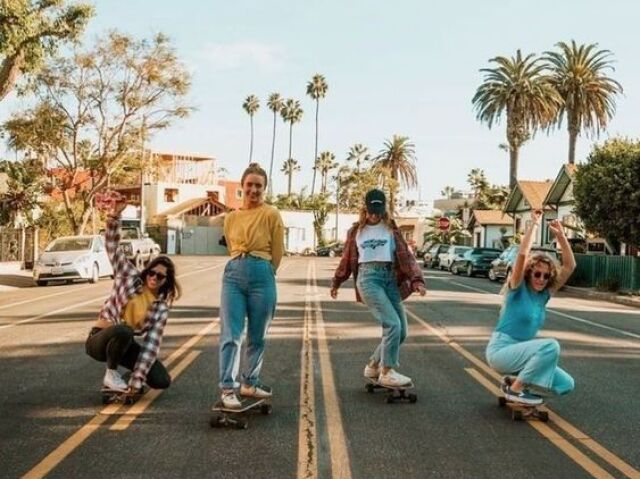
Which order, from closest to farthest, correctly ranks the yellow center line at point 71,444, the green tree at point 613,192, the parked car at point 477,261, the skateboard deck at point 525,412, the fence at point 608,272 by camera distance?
the yellow center line at point 71,444 → the skateboard deck at point 525,412 → the green tree at point 613,192 → the fence at point 608,272 → the parked car at point 477,261

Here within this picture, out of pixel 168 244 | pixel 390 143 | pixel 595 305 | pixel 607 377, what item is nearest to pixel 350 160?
pixel 390 143

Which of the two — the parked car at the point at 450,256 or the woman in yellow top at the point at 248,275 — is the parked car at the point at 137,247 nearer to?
the parked car at the point at 450,256

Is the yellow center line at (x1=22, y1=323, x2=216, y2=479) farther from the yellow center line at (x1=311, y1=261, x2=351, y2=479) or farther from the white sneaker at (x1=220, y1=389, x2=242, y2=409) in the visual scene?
the yellow center line at (x1=311, y1=261, x2=351, y2=479)

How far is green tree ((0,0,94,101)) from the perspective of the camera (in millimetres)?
21203

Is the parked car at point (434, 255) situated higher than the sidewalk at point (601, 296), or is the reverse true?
the parked car at point (434, 255)

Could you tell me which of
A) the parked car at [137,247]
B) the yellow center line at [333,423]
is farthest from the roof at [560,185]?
the yellow center line at [333,423]

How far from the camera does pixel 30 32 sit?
2191 cm

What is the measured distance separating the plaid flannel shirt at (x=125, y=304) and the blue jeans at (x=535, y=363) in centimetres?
297

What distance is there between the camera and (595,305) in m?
21.8

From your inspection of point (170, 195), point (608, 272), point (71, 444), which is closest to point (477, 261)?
point (608, 272)

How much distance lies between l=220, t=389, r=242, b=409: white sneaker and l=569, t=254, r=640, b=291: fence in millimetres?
23614

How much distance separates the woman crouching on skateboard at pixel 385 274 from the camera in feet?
23.0

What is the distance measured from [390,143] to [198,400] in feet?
273

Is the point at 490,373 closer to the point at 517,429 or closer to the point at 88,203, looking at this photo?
the point at 517,429
